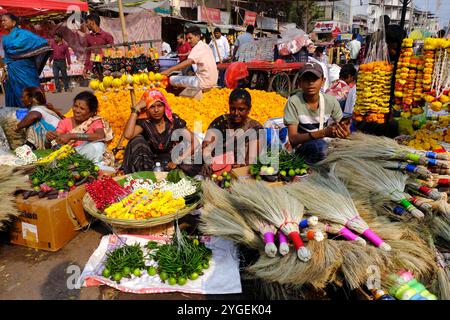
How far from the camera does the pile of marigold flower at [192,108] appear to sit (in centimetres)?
471

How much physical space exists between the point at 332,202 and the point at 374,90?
6.28 ft

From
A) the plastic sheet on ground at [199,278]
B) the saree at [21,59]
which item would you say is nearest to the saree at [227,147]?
the plastic sheet on ground at [199,278]

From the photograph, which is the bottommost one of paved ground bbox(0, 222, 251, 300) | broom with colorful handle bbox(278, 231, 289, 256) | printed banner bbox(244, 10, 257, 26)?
paved ground bbox(0, 222, 251, 300)

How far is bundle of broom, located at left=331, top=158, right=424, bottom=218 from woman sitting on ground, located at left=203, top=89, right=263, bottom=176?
103cm

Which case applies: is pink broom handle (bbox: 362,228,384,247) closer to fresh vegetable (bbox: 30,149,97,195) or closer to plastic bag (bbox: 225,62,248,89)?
fresh vegetable (bbox: 30,149,97,195)

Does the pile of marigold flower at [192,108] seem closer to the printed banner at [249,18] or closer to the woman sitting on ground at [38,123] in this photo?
the woman sitting on ground at [38,123]

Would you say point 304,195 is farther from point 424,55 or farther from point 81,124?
point 81,124

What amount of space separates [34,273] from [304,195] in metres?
2.10

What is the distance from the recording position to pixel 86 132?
12.8 ft

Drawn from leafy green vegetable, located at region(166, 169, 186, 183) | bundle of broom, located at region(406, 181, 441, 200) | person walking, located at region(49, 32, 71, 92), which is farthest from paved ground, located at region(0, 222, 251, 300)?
person walking, located at region(49, 32, 71, 92)

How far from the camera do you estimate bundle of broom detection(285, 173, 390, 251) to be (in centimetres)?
189

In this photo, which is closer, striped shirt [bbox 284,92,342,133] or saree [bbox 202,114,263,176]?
striped shirt [bbox 284,92,342,133]

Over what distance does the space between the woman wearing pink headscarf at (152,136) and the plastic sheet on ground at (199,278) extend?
3.66 ft

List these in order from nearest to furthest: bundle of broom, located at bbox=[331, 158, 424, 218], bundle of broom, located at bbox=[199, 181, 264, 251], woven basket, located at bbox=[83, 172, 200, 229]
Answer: bundle of broom, located at bbox=[199, 181, 264, 251] < bundle of broom, located at bbox=[331, 158, 424, 218] < woven basket, located at bbox=[83, 172, 200, 229]
